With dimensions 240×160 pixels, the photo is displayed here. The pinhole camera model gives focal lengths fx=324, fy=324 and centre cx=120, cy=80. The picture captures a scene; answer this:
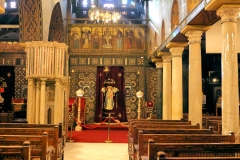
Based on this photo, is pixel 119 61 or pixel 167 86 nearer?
pixel 167 86

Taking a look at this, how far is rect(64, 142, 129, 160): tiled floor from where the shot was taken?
818 cm

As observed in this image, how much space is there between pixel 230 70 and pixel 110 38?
12420 mm

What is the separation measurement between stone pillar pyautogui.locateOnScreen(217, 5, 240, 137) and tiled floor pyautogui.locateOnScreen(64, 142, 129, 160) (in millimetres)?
2820

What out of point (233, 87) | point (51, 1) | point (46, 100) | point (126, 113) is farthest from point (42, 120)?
point (126, 113)

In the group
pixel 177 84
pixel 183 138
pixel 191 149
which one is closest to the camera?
pixel 191 149

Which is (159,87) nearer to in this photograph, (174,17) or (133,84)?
(133,84)

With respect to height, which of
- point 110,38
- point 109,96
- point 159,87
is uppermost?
point 110,38

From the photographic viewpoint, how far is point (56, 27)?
667 inches

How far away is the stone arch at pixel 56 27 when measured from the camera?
16.2 metres

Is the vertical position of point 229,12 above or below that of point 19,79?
above

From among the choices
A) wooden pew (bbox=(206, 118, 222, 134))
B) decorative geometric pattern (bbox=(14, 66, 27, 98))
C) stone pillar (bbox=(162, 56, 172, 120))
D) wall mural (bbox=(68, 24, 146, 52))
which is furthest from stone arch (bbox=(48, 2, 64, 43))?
wooden pew (bbox=(206, 118, 222, 134))

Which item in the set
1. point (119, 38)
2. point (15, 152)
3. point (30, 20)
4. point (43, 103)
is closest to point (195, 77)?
point (43, 103)

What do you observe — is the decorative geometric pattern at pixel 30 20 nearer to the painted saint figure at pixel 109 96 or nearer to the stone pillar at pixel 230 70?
the stone pillar at pixel 230 70

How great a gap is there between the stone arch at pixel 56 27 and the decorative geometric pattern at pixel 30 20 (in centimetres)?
424
